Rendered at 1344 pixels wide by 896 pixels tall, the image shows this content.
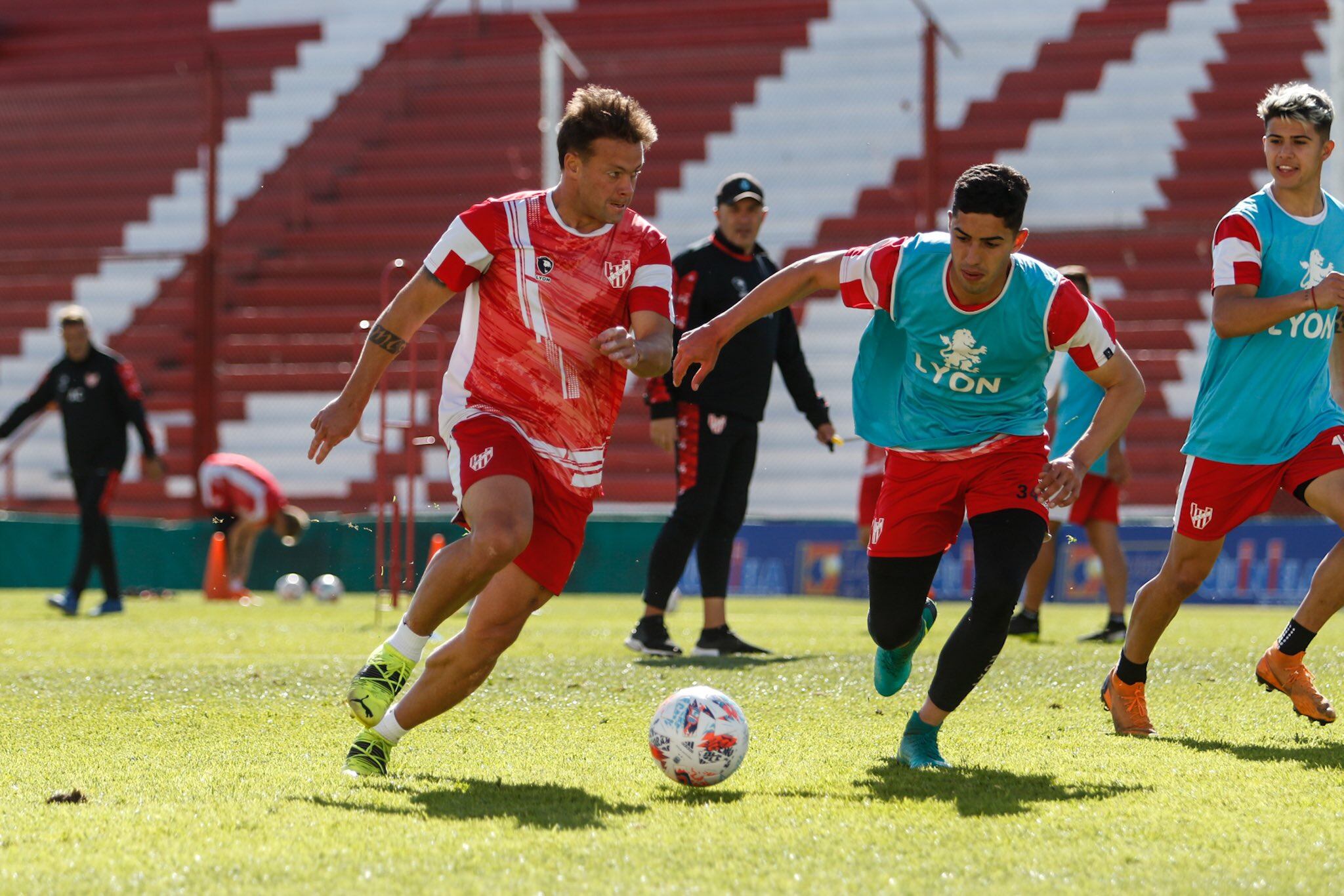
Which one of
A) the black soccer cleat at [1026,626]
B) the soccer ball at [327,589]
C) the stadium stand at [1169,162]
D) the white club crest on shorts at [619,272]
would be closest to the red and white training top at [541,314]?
the white club crest on shorts at [619,272]

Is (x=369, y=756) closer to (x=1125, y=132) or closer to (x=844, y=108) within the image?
(x=844, y=108)

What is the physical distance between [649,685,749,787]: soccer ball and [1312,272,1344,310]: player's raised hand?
7.47 feet

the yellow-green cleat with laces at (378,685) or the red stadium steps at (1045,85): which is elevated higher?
the red stadium steps at (1045,85)

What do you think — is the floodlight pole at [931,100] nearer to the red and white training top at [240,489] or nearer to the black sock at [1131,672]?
the red and white training top at [240,489]

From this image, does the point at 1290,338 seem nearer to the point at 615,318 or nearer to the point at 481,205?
the point at 615,318

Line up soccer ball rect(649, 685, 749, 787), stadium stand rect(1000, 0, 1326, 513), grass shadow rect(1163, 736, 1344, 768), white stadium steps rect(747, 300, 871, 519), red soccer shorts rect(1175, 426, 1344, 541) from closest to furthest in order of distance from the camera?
soccer ball rect(649, 685, 749, 787) < grass shadow rect(1163, 736, 1344, 768) < red soccer shorts rect(1175, 426, 1344, 541) < white stadium steps rect(747, 300, 871, 519) < stadium stand rect(1000, 0, 1326, 513)

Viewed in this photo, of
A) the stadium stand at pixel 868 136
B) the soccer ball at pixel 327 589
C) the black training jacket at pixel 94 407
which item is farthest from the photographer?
the stadium stand at pixel 868 136

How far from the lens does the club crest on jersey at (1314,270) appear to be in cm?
550

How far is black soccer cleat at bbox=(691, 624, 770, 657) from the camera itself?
826 centimetres

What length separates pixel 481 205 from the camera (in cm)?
496

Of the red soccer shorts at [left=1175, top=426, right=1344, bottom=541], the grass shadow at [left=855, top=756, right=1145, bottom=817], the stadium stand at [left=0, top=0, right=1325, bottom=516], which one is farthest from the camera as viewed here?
the stadium stand at [left=0, top=0, right=1325, bottom=516]

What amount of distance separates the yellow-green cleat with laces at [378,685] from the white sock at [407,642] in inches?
0.4

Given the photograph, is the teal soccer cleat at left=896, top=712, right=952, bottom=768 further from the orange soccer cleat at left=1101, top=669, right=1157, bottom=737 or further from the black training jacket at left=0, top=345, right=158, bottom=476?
the black training jacket at left=0, top=345, right=158, bottom=476

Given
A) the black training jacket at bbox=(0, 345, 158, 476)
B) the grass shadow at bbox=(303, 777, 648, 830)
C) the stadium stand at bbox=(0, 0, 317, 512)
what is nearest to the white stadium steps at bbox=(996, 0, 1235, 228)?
the stadium stand at bbox=(0, 0, 317, 512)
